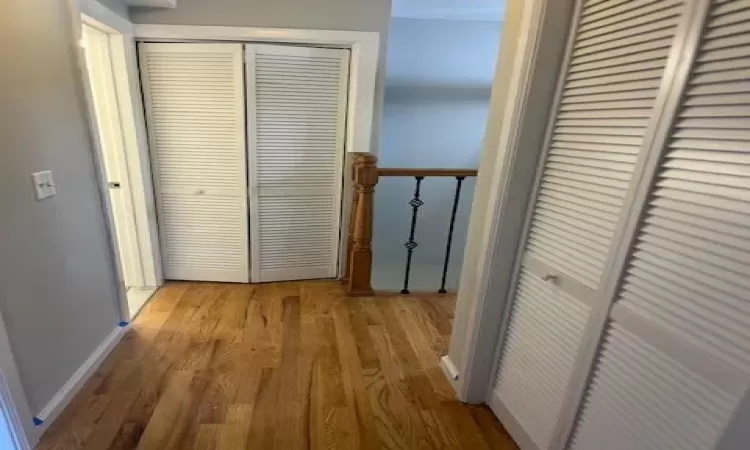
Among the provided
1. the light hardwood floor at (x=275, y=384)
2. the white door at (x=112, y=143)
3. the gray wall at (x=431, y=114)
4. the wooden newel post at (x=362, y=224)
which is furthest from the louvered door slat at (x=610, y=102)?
the gray wall at (x=431, y=114)

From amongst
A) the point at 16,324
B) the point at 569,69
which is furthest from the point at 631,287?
the point at 16,324

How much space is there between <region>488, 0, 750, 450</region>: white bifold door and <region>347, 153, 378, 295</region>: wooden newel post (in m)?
1.30

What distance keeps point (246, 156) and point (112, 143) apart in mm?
828

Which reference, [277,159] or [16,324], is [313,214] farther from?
[16,324]

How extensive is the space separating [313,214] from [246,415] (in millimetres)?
1551

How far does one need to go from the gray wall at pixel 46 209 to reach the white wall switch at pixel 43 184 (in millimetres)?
23

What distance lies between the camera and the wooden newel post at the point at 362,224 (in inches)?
99.3

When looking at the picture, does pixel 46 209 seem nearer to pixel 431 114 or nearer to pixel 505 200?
pixel 505 200

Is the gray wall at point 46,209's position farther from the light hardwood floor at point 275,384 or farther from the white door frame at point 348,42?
the white door frame at point 348,42

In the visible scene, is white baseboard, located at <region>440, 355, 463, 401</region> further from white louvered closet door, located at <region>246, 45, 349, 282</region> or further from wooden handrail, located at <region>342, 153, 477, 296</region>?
white louvered closet door, located at <region>246, 45, 349, 282</region>

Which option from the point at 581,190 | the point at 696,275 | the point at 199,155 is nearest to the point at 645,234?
the point at 696,275

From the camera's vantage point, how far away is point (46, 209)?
1575 mm

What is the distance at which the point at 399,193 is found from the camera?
4066 millimetres

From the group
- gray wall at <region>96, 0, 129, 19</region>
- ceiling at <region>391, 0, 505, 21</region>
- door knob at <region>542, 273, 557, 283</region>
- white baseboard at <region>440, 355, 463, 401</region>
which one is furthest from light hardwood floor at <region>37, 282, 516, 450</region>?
ceiling at <region>391, 0, 505, 21</region>
